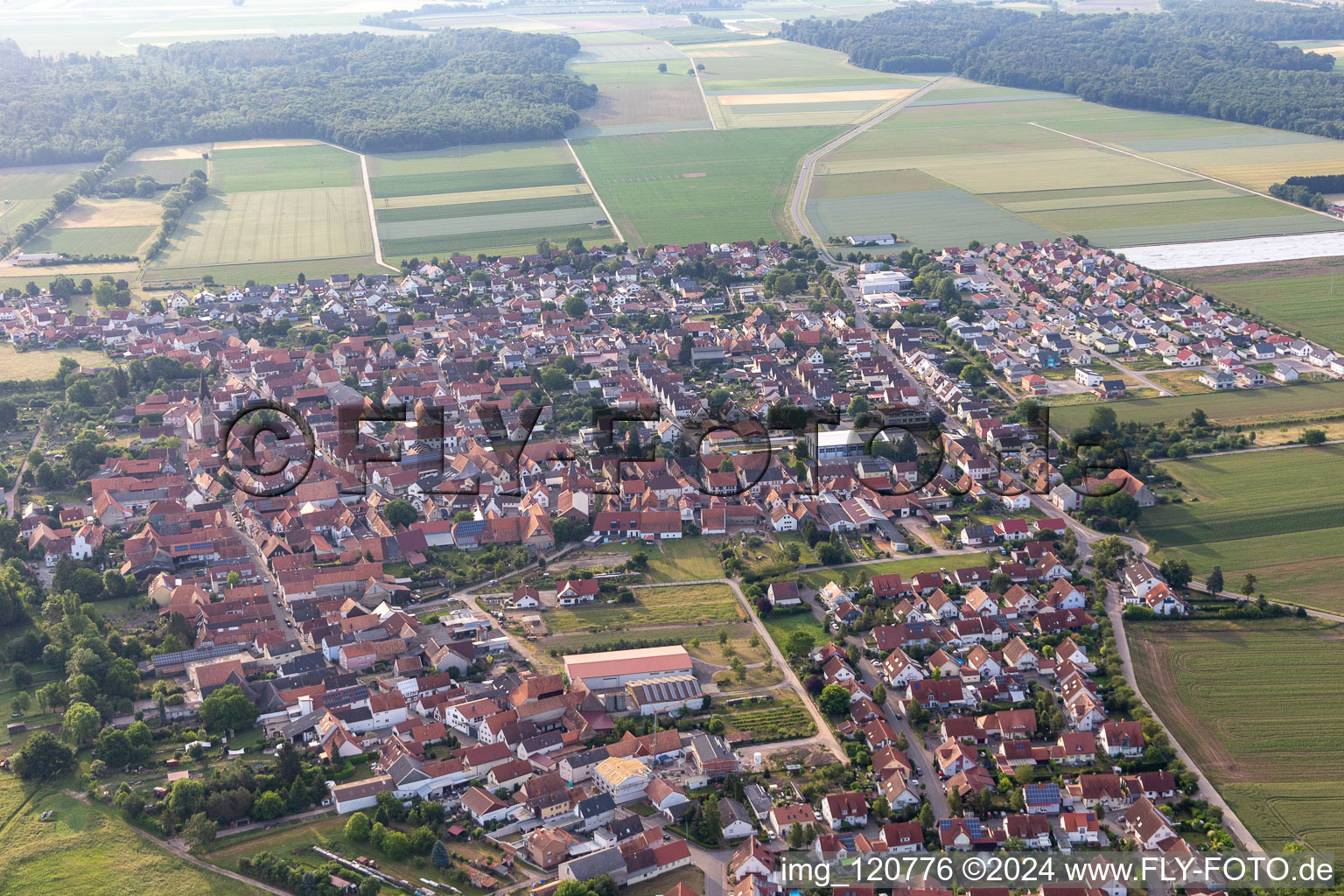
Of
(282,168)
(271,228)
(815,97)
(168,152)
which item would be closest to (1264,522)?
(271,228)

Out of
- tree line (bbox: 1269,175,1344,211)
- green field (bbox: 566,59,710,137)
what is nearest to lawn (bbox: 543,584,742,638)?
tree line (bbox: 1269,175,1344,211)

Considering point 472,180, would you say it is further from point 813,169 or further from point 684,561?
point 684,561

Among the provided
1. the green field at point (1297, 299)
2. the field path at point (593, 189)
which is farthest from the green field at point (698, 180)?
the green field at point (1297, 299)

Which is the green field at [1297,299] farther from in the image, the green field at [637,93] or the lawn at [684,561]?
the green field at [637,93]

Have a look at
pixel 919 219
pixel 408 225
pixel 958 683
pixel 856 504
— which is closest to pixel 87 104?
pixel 408 225

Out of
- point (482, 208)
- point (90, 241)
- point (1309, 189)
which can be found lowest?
point (90, 241)

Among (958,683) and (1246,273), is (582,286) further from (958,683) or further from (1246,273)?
(958,683)
